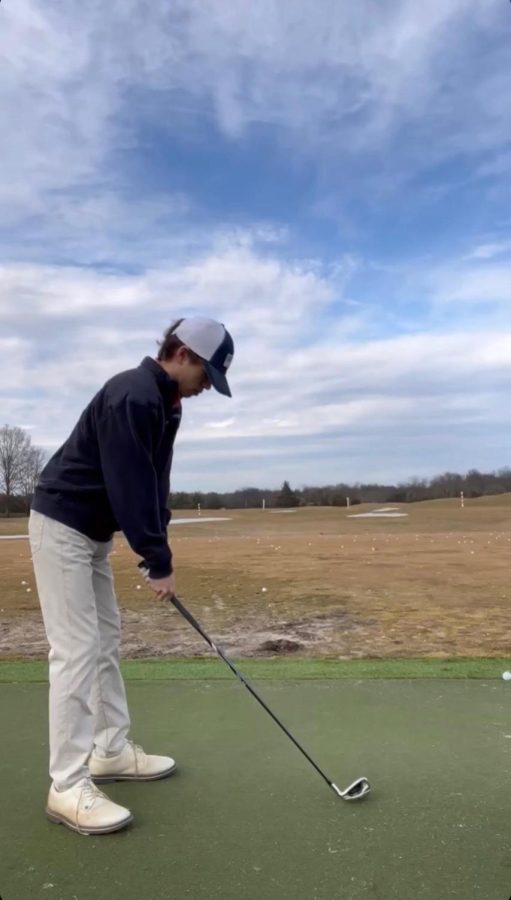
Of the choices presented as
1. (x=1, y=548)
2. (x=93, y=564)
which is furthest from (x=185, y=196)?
(x=1, y=548)

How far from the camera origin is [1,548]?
62.5ft

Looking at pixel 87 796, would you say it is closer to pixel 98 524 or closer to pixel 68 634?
pixel 68 634

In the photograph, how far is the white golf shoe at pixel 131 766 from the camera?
2.91 meters

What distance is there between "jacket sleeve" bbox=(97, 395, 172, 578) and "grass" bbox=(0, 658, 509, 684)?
190 centimetres

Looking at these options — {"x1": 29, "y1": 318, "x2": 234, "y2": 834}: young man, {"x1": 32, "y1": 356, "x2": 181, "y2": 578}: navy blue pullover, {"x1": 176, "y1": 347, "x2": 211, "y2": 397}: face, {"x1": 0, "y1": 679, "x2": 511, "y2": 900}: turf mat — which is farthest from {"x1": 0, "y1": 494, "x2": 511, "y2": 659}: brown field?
{"x1": 176, "y1": 347, "x2": 211, "y2": 397}: face

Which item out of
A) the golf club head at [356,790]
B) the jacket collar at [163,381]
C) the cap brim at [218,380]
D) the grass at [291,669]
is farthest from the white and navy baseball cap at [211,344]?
the grass at [291,669]

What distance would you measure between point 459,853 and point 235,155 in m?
3.50

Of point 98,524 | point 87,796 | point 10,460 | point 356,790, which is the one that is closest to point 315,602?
point 356,790

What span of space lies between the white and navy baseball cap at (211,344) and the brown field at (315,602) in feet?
10.3

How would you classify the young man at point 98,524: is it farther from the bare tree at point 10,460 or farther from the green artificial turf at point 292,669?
the bare tree at point 10,460

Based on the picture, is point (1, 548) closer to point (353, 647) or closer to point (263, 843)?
point (353, 647)

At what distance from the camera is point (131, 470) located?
256cm

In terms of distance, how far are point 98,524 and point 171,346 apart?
68 centimetres

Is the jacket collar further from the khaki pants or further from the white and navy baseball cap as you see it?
the khaki pants
